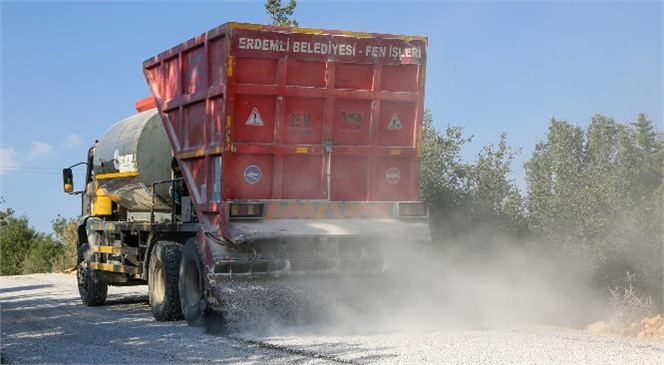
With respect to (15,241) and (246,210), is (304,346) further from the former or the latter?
(15,241)

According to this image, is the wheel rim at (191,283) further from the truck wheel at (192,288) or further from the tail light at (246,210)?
the tail light at (246,210)

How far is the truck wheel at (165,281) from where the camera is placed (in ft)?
37.9

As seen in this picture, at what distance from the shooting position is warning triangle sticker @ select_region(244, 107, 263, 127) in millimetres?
10477

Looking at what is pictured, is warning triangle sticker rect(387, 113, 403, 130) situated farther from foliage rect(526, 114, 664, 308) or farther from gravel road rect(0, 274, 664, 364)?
foliage rect(526, 114, 664, 308)

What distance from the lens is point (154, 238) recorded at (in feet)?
41.0

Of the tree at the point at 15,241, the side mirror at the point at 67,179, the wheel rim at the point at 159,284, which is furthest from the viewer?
the tree at the point at 15,241

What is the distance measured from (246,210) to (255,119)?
1.11 metres

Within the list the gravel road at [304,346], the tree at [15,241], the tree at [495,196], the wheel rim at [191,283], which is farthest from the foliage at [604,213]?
the tree at [15,241]

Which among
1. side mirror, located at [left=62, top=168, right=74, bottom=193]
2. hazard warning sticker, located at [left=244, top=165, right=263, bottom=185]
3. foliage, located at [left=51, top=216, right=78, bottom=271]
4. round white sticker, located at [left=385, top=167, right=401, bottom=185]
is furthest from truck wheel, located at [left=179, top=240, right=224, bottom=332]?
foliage, located at [left=51, top=216, right=78, bottom=271]

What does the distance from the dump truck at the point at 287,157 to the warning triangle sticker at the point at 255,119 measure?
1 cm

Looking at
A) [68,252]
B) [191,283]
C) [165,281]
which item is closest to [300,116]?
[191,283]

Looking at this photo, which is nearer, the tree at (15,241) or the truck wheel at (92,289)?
the truck wheel at (92,289)

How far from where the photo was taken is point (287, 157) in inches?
422

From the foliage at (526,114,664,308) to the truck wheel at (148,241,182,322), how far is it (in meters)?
12.5
